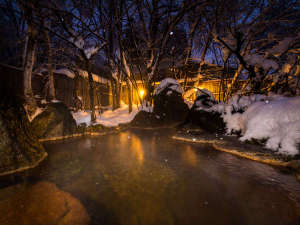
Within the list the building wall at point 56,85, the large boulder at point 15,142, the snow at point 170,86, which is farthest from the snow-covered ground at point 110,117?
the large boulder at point 15,142

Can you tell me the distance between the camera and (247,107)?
237 inches

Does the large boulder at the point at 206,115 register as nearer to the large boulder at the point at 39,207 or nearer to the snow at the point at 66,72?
the large boulder at the point at 39,207

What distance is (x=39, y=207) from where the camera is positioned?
75.9 inches

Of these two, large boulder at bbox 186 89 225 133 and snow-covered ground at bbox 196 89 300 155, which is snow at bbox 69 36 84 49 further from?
snow-covered ground at bbox 196 89 300 155

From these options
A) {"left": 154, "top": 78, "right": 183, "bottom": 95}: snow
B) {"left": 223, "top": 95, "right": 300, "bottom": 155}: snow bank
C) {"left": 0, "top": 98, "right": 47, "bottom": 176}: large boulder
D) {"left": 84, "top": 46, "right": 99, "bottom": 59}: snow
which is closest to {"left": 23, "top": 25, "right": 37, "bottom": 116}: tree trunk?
{"left": 84, "top": 46, "right": 99, "bottom": 59}: snow

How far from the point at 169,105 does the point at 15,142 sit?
25.5 ft

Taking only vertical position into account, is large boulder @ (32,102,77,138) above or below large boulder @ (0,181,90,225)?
above

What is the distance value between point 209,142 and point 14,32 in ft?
51.8

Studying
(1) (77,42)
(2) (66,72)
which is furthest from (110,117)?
(2) (66,72)

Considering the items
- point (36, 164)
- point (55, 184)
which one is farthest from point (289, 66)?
point (36, 164)

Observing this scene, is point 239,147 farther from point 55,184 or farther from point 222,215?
point 55,184

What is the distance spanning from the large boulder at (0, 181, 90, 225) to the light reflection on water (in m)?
0.15

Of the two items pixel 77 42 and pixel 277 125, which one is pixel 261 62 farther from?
pixel 77 42

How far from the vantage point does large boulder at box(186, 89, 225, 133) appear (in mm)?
6606
